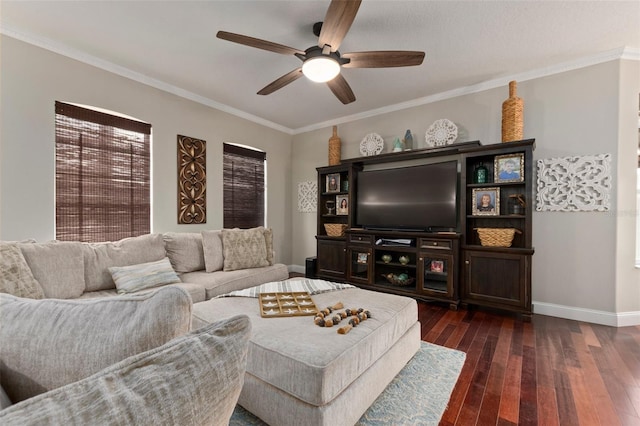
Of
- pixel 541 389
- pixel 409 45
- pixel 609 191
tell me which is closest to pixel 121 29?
pixel 409 45

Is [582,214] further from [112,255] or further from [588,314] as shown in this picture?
[112,255]

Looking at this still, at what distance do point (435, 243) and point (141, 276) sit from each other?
3056 mm

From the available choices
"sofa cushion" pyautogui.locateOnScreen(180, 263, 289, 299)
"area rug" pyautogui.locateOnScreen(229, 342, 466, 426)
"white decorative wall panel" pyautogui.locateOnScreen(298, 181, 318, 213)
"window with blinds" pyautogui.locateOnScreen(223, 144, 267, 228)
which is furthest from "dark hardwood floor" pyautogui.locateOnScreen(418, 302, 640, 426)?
"window with blinds" pyautogui.locateOnScreen(223, 144, 267, 228)

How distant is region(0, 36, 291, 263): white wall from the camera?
245cm

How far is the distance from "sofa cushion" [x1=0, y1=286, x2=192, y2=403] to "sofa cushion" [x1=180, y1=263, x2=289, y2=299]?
2236 mm

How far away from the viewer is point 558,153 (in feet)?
9.98

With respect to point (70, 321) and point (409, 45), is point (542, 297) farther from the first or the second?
point (70, 321)

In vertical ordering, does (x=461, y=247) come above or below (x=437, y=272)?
above

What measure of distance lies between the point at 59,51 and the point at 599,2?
4.58 metres

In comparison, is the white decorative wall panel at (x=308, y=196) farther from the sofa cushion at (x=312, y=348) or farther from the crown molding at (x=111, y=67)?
the sofa cushion at (x=312, y=348)

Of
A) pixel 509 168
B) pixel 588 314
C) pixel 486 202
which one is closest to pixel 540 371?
pixel 588 314

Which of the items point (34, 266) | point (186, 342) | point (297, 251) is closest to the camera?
point (186, 342)

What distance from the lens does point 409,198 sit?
3.73 metres

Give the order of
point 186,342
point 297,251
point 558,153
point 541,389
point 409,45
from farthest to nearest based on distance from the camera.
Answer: point 297,251 → point 558,153 → point 409,45 → point 541,389 → point 186,342
